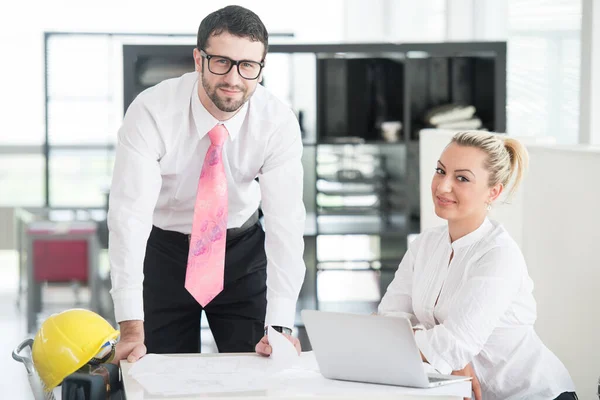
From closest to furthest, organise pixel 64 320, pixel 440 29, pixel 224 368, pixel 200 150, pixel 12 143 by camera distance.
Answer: pixel 64 320 → pixel 224 368 → pixel 200 150 → pixel 440 29 → pixel 12 143

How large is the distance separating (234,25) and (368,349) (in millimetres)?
848

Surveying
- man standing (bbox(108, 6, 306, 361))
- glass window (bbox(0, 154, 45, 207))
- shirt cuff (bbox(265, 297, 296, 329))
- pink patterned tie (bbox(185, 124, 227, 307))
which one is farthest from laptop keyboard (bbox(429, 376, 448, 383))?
glass window (bbox(0, 154, 45, 207))

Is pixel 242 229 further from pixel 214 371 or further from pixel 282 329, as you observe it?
pixel 214 371

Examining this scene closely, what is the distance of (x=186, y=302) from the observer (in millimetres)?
2529

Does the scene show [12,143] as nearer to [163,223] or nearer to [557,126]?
[557,126]

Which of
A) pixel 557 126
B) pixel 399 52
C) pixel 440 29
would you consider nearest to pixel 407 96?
pixel 399 52

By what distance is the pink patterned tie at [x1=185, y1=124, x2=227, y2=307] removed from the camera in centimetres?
234

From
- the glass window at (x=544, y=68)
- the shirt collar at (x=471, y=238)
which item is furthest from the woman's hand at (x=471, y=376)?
the glass window at (x=544, y=68)

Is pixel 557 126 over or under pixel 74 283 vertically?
over

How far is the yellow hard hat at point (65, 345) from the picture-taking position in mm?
1704

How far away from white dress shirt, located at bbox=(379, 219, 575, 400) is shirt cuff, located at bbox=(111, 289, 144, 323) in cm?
64

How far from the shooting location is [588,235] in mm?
2480

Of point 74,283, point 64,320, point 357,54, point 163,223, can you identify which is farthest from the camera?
point 74,283

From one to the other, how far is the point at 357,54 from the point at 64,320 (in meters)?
3.28
